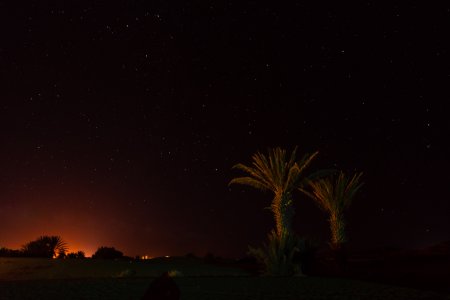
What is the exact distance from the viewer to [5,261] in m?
20.5

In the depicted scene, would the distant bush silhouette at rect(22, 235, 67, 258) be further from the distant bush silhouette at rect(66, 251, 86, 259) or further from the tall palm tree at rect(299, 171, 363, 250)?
the tall palm tree at rect(299, 171, 363, 250)

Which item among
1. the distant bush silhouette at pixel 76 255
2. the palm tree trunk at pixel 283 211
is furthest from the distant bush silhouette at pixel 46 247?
the palm tree trunk at pixel 283 211

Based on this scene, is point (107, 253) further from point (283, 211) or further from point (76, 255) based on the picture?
point (283, 211)

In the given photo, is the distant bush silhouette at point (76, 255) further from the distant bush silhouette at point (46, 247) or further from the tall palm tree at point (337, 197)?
the tall palm tree at point (337, 197)

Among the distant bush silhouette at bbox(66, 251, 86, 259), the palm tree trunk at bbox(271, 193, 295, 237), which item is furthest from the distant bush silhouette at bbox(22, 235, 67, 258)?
the palm tree trunk at bbox(271, 193, 295, 237)

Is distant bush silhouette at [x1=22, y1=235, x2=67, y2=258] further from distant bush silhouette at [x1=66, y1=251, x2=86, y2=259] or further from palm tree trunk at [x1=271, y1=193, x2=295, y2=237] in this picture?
palm tree trunk at [x1=271, y1=193, x2=295, y2=237]


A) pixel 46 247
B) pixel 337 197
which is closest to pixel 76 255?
pixel 46 247

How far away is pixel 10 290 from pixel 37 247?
797 inches

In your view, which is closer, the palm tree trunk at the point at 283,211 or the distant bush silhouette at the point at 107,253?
the palm tree trunk at the point at 283,211

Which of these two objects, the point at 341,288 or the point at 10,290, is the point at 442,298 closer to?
the point at 341,288

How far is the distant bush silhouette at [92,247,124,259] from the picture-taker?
3216 centimetres

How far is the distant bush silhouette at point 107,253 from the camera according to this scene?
32.2 metres

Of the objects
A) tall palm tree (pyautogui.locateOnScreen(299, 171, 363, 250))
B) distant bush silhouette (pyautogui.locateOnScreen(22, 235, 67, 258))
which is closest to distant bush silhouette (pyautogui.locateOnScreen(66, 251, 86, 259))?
distant bush silhouette (pyautogui.locateOnScreen(22, 235, 67, 258))

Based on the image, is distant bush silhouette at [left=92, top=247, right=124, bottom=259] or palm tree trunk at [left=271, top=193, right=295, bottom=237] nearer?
palm tree trunk at [left=271, top=193, right=295, bottom=237]
